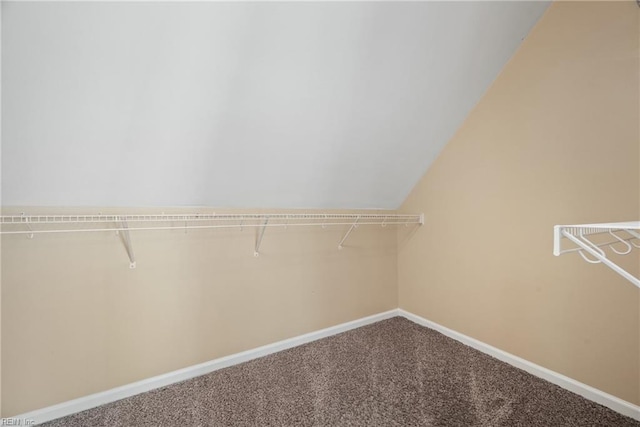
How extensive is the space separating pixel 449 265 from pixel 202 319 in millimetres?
1903

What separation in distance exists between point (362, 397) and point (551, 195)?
1.62 metres

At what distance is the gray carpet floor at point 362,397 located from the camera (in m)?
1.29

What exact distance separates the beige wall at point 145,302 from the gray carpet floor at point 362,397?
0.18m

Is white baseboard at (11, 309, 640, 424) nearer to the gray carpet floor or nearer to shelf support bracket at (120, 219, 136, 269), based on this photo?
the gray carpet floor

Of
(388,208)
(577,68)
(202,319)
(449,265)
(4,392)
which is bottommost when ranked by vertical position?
(4,392)

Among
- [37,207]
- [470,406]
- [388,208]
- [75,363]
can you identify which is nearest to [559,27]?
[388,208]

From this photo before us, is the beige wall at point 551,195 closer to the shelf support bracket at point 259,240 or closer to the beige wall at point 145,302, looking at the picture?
the beige wall at point 145,302

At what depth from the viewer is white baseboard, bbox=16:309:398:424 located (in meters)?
1.30

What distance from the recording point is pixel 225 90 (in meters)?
1.24

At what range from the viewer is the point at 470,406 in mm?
1373

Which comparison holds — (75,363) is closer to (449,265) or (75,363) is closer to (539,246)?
(449,265)

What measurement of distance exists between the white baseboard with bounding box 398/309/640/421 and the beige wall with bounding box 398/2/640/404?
0.11 ft

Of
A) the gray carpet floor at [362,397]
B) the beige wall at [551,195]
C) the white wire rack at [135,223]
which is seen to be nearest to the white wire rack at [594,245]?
the beige wall at [551,195]

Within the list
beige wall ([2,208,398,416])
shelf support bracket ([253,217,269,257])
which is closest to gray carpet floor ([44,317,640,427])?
beige wall ([2,208,398,416])
